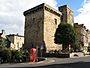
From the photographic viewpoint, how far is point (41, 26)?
164 feet

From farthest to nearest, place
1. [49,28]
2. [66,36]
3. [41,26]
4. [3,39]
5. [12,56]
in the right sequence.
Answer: [3,39]
[49,28]
[41,26]
[66,36]
[12,56]

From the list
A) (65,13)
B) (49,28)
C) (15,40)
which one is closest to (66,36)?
(49,28)

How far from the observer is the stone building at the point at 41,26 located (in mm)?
49625

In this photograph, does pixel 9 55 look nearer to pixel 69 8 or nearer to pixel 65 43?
pixel 65 43

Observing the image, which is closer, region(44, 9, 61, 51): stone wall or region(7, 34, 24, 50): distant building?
region(44, 9, 61, 51): stone wall

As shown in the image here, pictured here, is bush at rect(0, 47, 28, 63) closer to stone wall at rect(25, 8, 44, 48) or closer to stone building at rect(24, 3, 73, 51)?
stone building at rect(24, 3, 73, 51)

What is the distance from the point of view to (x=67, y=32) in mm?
44906

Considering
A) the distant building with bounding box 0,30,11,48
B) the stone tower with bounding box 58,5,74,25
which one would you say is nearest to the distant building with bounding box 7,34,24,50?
the distant building with bounding box 0,30,11,48

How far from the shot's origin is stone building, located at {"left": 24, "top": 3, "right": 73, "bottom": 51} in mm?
49625

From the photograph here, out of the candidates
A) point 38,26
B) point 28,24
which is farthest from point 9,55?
point 28,24

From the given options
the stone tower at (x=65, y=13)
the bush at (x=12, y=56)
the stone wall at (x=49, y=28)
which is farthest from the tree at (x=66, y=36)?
the bush at (x=12, y=56)

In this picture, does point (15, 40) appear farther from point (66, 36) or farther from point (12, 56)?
point (12, 56)

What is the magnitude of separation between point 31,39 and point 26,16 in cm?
697

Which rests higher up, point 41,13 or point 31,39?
point 41,13
